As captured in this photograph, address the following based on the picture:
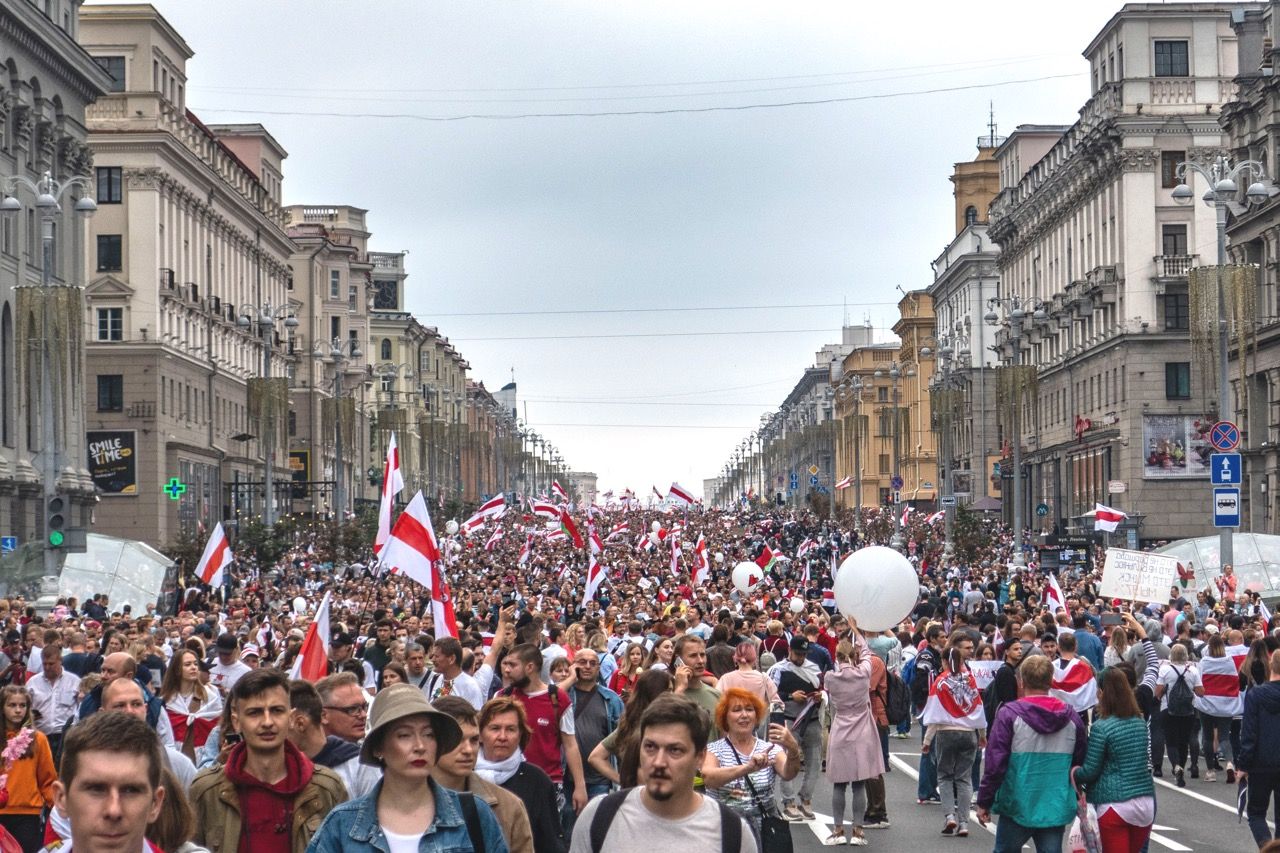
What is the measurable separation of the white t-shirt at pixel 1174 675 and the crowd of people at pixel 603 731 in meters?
0.03

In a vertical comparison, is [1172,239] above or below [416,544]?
above

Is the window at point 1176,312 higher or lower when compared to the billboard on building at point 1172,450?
higher

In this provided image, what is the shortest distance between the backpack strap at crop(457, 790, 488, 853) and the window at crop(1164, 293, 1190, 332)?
7045cm

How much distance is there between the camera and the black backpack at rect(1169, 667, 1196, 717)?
65.6 feet

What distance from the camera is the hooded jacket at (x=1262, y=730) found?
13.5m

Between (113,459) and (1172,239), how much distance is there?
35.5 metres

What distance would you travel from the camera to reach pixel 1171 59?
255 ft

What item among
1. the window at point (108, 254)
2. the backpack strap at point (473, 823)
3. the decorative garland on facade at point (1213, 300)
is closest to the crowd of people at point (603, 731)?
the backpack strap at point (473, 823)

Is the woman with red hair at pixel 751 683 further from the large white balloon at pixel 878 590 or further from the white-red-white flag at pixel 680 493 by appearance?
the white-red-white flag at pixel 680 493

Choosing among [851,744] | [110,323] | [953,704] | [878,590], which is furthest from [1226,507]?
[110,323]

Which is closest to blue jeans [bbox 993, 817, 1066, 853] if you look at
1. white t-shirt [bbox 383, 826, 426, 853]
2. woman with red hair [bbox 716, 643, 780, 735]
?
woman with red hair [bbox 716, 643, 780, 735]

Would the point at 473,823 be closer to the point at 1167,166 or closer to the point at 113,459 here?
the point at 113,459

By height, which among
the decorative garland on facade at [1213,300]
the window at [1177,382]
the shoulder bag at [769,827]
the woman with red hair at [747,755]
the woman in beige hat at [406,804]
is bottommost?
the shoulder bag at [769,827]

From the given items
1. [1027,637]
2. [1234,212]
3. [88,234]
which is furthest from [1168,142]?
[1027,637]
